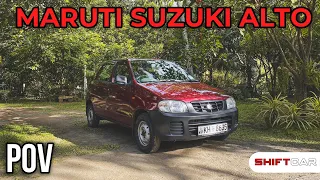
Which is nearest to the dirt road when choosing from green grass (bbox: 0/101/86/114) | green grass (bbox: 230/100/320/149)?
green grass (bbox: 230/100/320/149)

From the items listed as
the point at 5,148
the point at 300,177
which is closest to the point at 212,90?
the point at 300,177

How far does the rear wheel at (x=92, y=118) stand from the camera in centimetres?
725

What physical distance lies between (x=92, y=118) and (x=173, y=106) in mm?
3242

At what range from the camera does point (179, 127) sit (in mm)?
4656

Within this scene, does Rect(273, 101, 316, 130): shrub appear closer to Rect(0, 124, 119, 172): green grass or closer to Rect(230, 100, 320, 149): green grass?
Rect(230, 100, 320, 149): green grass

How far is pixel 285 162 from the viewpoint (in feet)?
14.9

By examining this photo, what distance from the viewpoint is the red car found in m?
4.69

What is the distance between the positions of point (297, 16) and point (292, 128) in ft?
8.21

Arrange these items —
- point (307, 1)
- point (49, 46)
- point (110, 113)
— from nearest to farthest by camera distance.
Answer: point (110, 113) < point (307, 1) < point (49, 46)

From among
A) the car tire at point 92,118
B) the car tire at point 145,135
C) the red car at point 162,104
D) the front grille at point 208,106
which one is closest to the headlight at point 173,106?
the red car at point 162,104

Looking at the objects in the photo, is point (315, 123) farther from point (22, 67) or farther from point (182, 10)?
point (22, 67)

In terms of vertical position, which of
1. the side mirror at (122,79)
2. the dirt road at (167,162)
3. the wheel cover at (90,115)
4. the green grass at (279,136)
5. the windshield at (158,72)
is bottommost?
the dirt road at (167,162)

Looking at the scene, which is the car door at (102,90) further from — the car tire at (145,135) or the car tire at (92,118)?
the car tire at (145,135)

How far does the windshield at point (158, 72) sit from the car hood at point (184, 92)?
0.90 feet
